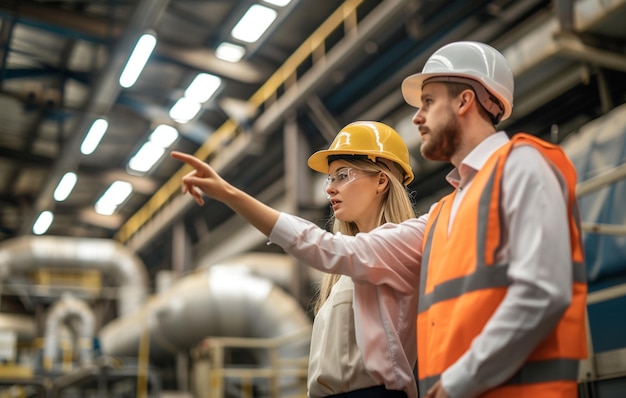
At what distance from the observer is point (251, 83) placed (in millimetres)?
12273

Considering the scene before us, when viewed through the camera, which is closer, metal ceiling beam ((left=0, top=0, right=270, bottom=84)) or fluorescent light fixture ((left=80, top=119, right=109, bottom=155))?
metal ceiling beam ((left=0, top=0, right=270, bottom=84))

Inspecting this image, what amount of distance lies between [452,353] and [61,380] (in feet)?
29.5

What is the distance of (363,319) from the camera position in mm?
2168

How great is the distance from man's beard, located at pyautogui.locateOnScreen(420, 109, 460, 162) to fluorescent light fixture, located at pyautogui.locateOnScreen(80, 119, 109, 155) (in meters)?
10.8

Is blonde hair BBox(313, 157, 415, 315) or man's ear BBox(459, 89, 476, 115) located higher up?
man's ear BBox(459, 89, 476, 115)

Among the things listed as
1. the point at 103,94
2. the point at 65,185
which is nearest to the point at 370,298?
the point at 103,94

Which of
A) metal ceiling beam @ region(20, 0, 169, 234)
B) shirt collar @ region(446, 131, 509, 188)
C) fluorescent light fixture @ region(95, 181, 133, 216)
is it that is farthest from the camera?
fluorescent light fixture @ region(95, 181, 133, 216)

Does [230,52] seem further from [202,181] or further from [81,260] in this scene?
[202,181]

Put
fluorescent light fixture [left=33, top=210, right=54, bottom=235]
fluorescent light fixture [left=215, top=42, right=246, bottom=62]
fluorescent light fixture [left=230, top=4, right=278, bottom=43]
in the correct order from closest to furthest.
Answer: fluorescent light fixture [left=230, top=4, right=278, bottom=43] < fluorescent light fixture [left=215, top=42, right=246, bottom=62] < fluorescent light fixture [left=33, top=210, right=54, bottom=235]

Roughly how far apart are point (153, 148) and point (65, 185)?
2.01 metres

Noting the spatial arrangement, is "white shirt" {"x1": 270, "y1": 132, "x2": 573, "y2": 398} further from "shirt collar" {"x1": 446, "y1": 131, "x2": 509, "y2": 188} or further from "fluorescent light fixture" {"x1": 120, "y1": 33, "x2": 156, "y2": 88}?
"fluorescent light fixture" {"x1": 120, "y1": 33, "x2": 156, "y2": 88}

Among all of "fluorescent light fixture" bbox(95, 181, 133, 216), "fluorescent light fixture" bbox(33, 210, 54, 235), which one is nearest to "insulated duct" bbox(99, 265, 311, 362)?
"fluorescent light fixture" bbox(95, 181, 133, 216)

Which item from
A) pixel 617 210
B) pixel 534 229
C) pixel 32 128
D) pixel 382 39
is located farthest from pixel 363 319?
pixel 32 128

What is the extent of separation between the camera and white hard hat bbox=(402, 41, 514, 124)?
2.01m
